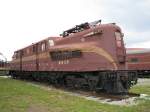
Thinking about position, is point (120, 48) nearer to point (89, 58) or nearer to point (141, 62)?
point (89, 58)

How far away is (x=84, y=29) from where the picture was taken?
68.6 ft

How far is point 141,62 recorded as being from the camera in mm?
42406

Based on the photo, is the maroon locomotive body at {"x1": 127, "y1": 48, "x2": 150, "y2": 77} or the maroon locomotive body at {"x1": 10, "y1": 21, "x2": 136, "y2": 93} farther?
the maroon locomotive body at {"x1": 127, "y1": 48, "x2": 150, "y2": 77}

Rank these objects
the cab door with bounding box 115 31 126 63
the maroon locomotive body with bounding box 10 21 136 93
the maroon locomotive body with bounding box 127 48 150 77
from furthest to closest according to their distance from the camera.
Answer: the maroon locomotive body with bounding box 127 48 150 77
the cab door with bounding box 115 31 126 63
the maroon locomotive body with bounding box 10 21 136 93

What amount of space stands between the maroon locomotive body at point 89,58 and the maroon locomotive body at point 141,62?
18694 millimetres

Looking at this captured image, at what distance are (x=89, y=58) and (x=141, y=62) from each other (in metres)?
24.1

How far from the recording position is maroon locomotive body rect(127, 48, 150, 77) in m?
41.8

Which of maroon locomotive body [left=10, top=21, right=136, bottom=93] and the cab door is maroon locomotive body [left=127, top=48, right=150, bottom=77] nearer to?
maroon locomotive body [left=10, top=21, right=136, bottom=93]

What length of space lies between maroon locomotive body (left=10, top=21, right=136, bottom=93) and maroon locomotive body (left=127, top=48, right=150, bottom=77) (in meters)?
18.7

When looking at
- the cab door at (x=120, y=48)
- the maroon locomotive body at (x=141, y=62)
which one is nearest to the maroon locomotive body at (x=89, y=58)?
the cab door at (x=120, y=48)

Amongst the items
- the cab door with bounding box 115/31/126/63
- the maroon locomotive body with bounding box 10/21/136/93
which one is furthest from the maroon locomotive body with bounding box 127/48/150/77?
the cab door with bounding box 115/31/126/63

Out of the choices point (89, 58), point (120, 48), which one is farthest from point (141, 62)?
point (120, 48)

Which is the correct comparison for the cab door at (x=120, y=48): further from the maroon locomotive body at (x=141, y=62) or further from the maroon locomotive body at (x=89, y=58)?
the maroon locomotive body at (x=141, y=62)

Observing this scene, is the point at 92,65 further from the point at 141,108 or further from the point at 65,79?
the point at 141,108
